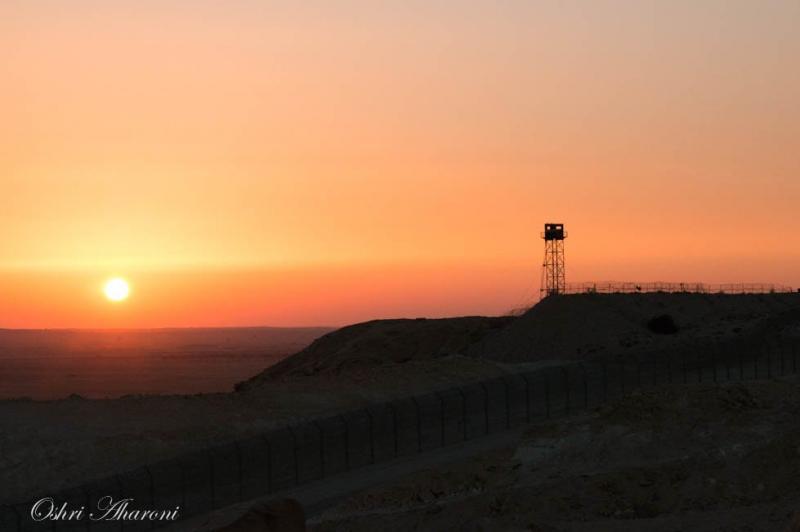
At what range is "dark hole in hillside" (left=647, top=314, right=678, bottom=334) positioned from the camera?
363ft

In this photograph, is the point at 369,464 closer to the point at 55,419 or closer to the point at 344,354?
the point at 55,419

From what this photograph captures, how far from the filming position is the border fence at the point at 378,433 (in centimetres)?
5203

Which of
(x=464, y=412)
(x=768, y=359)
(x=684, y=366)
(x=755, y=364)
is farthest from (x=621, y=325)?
(x=464, y=412)

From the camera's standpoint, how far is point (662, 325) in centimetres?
11144

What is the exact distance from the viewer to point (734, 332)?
342 feet

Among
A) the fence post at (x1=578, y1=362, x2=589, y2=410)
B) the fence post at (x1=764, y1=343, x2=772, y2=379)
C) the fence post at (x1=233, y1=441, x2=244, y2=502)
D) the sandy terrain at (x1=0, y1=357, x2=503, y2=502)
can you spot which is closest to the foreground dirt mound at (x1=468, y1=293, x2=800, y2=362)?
the fence post at (x1=764, y1=343, x2=772, y2=379)

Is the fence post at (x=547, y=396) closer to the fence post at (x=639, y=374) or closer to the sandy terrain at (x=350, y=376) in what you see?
the fence post at (x=639, y=374)

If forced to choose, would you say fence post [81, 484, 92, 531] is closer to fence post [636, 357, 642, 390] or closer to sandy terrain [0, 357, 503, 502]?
sandy terrain [0, 357, 503, 502]

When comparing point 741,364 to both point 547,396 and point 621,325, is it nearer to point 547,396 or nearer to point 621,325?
point 547,396

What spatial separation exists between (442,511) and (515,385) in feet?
133

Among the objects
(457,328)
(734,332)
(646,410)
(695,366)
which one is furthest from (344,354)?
(646,410)

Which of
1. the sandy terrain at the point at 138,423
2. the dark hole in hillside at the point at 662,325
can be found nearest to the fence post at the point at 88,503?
the sandy terrain at the point at 138,423
